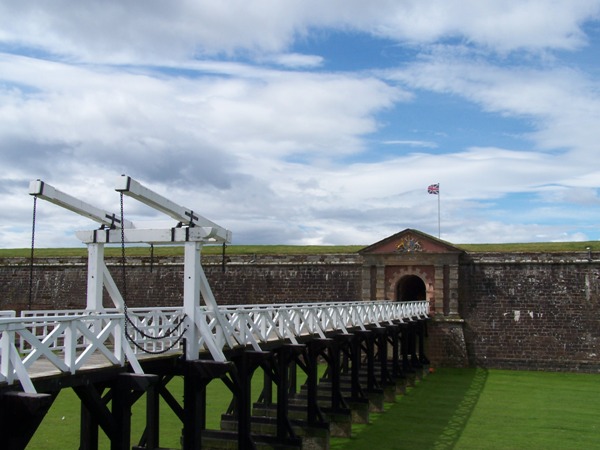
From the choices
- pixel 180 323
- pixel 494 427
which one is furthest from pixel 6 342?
pixel 494 427

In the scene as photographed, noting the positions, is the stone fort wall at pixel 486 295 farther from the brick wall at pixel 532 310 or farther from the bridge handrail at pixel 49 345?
the bridge handrail at pixel 49 345

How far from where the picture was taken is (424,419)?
13383 millimetres

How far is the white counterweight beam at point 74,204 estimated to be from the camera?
325 inches

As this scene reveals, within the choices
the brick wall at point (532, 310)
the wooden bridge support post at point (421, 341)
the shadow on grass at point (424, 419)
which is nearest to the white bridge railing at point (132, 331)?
the shadow on grass at point (424, 419)

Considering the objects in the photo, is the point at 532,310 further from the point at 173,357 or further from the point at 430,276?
the point at 173,357

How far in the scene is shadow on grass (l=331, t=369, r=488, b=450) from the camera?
37.9 ft

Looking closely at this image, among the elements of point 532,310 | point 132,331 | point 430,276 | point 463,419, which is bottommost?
point 463,419

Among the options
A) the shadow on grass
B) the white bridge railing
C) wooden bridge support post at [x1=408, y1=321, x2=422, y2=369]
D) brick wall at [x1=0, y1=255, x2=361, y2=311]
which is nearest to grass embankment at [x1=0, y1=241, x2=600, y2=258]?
brick wall at [x1=0, y1=255, x2=361, y2=311]

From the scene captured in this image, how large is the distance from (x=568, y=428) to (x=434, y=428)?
2.49 meters

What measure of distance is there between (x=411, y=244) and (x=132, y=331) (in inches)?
565

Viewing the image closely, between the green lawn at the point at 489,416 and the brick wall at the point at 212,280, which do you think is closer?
the green lawn at the point at 489,416

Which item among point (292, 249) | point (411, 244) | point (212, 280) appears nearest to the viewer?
point (411, 244)

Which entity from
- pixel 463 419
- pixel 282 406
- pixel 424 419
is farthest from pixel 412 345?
pixel 282 406

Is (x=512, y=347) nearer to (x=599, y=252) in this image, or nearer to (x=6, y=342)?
(x=599, y=252)
